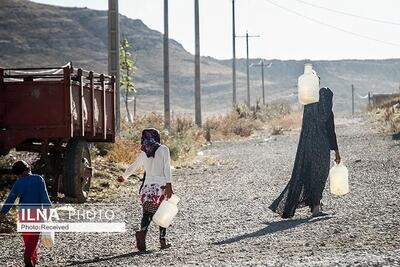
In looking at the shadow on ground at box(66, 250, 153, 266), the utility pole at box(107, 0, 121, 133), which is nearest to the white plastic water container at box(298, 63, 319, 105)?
the shadow on ground at box(66, 250, 153, 266)

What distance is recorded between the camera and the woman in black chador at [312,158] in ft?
38.4

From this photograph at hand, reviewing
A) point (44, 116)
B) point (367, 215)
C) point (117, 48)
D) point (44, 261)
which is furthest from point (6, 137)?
point (117, 48)

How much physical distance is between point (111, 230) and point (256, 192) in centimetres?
494

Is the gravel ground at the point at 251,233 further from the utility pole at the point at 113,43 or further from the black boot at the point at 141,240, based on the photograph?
the utility pole at the point at 113,43

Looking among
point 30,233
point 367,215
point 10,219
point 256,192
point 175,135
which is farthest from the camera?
point 175,135

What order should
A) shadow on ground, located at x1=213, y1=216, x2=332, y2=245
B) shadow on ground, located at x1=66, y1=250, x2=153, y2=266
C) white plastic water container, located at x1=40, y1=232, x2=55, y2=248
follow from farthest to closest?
shadow on ground, located at x1=213, y1=216, x2=332, y2=245 < shadow on ground, located at x1=66, y1=250, x2=153, y2=266 < white plastic water container, located at x1=40, y1=232, x2=55, y2=248

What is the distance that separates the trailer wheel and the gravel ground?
2.86 ft

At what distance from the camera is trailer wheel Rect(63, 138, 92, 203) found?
13.7m

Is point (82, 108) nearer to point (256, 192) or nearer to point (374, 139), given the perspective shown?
point (256, 192)

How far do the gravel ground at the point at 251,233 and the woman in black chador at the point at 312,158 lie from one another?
26 cm

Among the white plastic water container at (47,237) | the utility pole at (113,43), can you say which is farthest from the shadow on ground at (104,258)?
the utility pole at (113,43)

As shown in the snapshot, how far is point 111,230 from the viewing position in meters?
11.4

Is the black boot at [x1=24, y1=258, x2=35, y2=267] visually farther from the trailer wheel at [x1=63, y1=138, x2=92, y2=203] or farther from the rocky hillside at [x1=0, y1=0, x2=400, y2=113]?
the rocky hillside at [x1=0, y1=0, x2=400, y2=113]

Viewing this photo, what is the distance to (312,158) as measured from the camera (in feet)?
38.7
